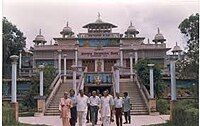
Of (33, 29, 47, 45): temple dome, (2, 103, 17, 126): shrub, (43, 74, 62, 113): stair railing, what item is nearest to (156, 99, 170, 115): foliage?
(43, 74, 62, 113): stair railing

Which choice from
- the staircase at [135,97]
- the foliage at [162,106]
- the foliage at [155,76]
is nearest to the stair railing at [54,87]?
the staircase at [135,97]

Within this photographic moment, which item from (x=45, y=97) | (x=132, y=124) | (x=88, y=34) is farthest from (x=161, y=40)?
(x=132, y=124)

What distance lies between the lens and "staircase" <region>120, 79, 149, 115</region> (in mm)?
20336

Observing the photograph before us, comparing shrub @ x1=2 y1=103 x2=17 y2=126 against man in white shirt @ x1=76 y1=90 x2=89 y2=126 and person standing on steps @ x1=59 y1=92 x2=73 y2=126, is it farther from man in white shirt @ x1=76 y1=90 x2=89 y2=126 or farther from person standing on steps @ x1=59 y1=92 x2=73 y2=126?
man in white shirt @ x1=76 y1=90 x2=89 y2=126

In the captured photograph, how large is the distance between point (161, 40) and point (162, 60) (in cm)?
289

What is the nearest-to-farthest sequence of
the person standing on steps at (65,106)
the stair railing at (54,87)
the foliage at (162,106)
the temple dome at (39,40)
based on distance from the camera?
the person standing on steps at (65,106) < the foliage at (162,106) < the stair railing at (54,87) < the temple dome at (39,40)

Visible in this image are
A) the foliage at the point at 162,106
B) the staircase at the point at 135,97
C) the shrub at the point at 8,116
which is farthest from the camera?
the foliage at the point at 162,106

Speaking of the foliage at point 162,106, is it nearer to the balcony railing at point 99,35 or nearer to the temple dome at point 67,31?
the balcony railing at point 99,35

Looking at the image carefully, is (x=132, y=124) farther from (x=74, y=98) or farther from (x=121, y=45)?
(x=121, y=45)

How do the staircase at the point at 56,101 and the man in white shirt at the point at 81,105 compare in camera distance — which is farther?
the staircase at the point at 56,101

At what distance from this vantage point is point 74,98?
39.5 ft

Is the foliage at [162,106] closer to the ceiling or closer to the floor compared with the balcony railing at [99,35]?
closer to the floor

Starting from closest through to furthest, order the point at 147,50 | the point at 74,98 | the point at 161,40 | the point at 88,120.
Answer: the point at 74,98 < the point at 88,120 < the point at 147,50 < the point at 161,40

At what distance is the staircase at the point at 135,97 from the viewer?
20.3 meters
